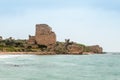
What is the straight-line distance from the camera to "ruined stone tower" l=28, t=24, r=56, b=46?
169875 millimetres

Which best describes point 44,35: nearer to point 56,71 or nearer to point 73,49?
point 73,49

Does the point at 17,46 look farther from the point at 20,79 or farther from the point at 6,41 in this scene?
the point at 20,79

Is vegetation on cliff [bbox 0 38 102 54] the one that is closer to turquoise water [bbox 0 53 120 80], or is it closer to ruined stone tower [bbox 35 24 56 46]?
ruined stone tower [bbox 35 24 56 46]

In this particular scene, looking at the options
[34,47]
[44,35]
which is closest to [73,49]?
[44,35]

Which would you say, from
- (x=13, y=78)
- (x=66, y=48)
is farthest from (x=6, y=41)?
(x=13, y=78)

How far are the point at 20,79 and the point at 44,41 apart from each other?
450 feet

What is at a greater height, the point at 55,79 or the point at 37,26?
the point at 37,26

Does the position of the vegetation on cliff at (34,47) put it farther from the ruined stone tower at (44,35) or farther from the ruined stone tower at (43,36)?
the ruined stone tower at (44,35)

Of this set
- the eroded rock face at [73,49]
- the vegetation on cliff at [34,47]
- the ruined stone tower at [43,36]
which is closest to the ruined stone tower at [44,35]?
the ruined stone tower at [43,36]

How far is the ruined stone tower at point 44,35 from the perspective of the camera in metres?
170

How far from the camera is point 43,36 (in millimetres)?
171375

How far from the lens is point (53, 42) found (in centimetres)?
17125

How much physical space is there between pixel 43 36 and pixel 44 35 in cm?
130

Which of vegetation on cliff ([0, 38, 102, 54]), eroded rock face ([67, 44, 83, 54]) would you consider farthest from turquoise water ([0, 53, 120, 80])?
eroded rock face ([67, 44, 83, 54])
